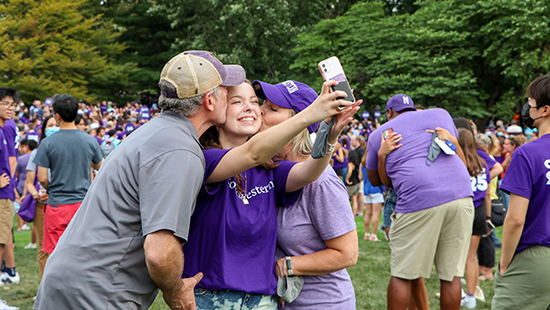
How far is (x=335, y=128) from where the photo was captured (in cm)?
183

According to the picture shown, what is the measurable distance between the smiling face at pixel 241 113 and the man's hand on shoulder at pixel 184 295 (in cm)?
74

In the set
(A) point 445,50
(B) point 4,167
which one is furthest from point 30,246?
(A) point 445,50

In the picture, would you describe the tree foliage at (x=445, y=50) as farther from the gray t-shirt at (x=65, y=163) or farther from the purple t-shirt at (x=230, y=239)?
the purple t-shirt at (x=230, y=239)

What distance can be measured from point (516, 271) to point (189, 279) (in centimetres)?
232

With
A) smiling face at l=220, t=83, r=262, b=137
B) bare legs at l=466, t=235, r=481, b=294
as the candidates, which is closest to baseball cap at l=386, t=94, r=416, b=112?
bare legs at l=466, t=235, r=481, b=294

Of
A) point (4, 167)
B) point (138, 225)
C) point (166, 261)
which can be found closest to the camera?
point (166, 261)

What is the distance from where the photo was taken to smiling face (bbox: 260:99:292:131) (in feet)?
7.64

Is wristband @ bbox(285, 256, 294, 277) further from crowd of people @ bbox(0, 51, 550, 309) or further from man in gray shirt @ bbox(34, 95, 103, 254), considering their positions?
man in gray shirt @ bbox(34, 95, 103, 254)

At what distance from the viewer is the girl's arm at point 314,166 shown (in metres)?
1.81

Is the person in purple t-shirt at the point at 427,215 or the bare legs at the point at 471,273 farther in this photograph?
the bare legs at the point at 471,273

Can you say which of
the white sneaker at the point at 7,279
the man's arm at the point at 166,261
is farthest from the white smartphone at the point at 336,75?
the white sneaker at the point at 7,279

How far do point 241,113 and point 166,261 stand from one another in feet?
2.81

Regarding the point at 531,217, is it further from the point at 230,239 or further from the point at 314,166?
the point at 230,239

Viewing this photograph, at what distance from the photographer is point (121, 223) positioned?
1724 millimetres
